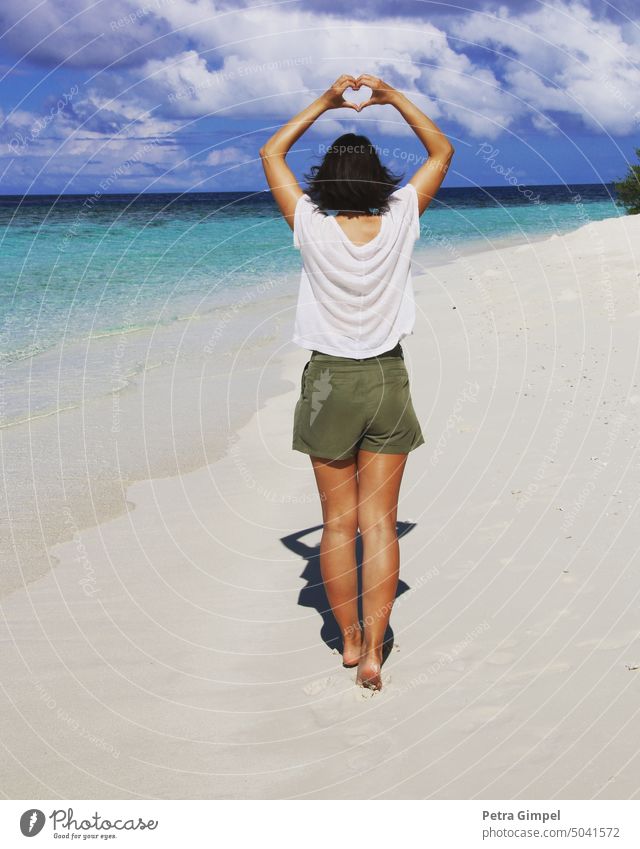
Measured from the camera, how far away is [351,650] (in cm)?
438

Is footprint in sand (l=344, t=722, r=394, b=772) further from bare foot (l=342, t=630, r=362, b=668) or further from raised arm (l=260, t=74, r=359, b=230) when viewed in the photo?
raised arm (l=260, t=74, r=359, b=230)

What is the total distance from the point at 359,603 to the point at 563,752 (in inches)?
71.3

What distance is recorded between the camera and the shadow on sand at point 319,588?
4.72 metres

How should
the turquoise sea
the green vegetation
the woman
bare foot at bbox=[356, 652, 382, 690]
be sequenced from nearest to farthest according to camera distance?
the woman
bare foot at bbox=[356, 652, 382, 690]
the turquoise sea
the green vegetation

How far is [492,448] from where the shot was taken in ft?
23.1

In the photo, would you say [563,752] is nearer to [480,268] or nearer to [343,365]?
[343,365]

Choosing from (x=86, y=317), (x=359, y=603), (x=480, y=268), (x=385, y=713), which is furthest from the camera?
(x=480, y=268)

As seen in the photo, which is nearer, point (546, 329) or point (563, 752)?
point (563, 752)

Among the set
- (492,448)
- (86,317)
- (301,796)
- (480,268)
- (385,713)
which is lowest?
(301,796)

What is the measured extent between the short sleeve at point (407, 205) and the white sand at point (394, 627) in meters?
1.99

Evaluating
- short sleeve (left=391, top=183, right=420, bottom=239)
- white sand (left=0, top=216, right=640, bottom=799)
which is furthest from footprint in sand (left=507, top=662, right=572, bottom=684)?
short sleeve (left=391, top=183, right=420, bottom=239)

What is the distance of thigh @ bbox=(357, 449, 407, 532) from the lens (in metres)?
4.12

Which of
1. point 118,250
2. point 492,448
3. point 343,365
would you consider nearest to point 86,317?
point 492,448
